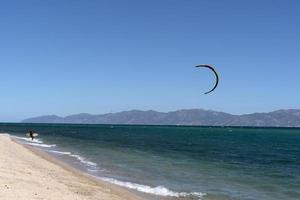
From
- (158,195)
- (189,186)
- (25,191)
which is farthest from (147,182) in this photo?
(25,191)

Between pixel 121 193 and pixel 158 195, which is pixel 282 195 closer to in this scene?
pixel 158 195

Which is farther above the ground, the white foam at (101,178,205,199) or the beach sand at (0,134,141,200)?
the beach sand at (0,134,141,200)

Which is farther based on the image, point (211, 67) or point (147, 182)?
point (147, 182)

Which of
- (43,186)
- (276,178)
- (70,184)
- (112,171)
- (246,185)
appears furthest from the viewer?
(276,178)

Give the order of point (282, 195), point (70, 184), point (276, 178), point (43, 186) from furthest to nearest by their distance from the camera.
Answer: point (276, 178) → point (282, 195) → point (70, 184) → point (43, 186)

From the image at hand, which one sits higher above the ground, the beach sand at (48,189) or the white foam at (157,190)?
the beach sand at (48,189)

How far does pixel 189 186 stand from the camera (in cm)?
2970

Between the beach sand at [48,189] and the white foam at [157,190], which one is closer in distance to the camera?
the beach sand at [48,189]

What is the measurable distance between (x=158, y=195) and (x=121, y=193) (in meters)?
2.27

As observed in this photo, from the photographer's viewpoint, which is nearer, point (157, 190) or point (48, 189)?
point (48, 189)

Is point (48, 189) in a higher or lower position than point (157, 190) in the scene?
higher

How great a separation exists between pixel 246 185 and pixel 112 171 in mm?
10192

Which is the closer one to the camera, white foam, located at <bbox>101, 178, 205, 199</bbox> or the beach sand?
the beach sand

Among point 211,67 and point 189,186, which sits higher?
point 211,67
